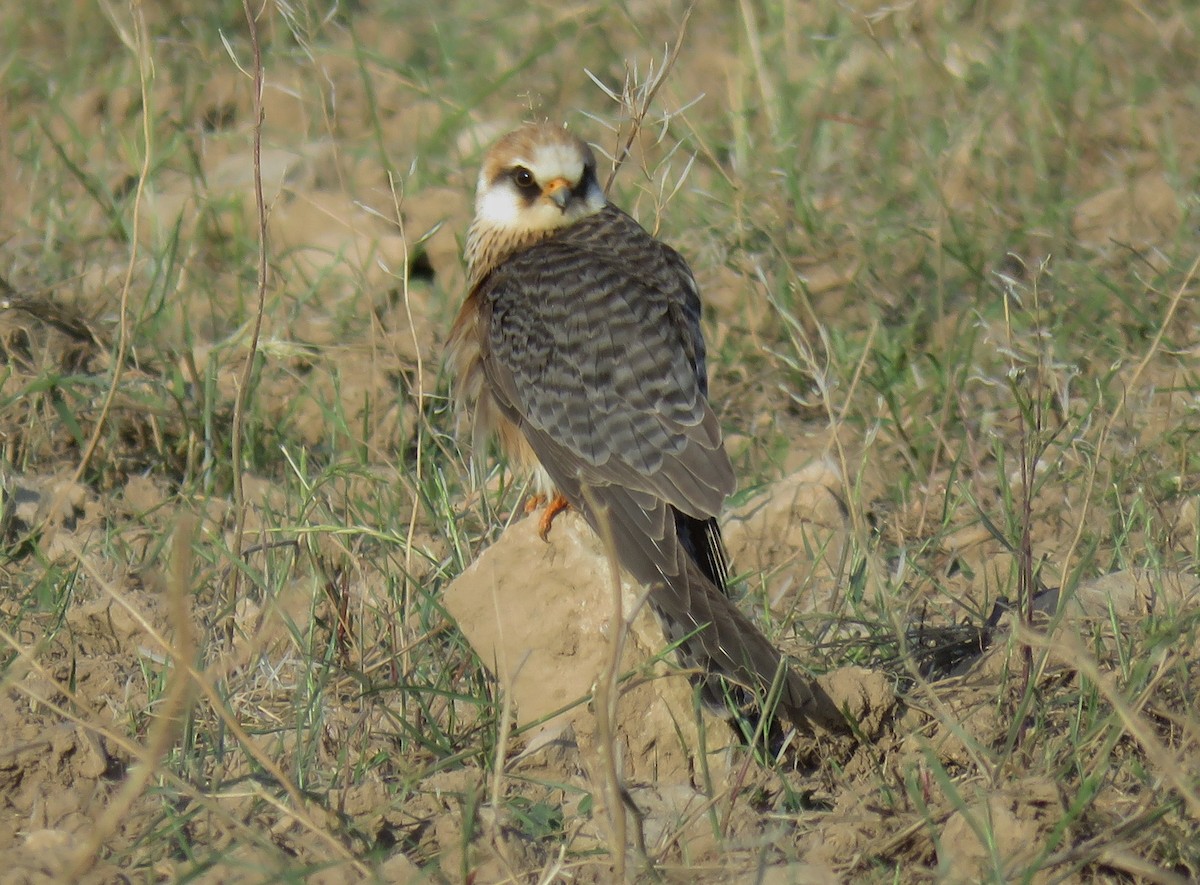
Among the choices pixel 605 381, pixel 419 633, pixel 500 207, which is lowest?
pixel 419 633

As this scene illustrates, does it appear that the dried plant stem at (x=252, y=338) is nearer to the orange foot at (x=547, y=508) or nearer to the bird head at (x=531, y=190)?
the orange foot at (x=547, y=508)

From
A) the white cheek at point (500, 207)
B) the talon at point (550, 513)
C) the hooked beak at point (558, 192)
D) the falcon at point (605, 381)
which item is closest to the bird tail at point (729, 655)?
the falcon at point (605, 381)

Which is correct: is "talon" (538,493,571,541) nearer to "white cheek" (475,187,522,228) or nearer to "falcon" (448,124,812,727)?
"falcon" (448,124,812,727)

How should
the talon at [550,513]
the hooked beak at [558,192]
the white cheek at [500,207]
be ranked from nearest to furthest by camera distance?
1. the talon at [550,513]
2. the hooked beak at [558,192]
3. the white cheek at [500,207]

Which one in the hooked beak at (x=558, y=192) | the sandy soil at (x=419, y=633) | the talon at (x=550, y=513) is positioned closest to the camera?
the sandy soil at (x=419, y=633)

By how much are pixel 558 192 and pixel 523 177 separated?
158 mm

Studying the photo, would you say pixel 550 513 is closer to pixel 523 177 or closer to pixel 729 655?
pixel 729 655

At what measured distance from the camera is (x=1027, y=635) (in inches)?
102

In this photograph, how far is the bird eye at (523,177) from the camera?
4766 mm

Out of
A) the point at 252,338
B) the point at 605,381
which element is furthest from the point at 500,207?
the point at 252,338

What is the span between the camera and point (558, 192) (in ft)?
15.4

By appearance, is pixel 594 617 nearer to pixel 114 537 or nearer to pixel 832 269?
pixel 114 537

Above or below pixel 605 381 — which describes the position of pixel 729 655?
below

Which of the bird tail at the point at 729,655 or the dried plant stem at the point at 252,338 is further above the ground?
the dried plant stem at the point at 252,338
